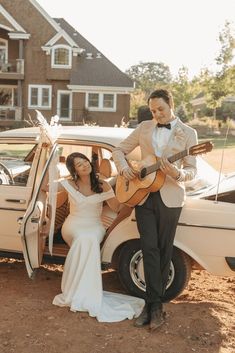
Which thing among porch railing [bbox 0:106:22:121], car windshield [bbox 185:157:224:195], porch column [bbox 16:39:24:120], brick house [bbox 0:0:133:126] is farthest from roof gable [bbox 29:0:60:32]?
car windshield [bbox 185:157:224:195]

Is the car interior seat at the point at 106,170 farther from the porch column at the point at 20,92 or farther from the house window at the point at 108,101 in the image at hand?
the house window at the point at 108,101

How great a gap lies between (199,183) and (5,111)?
34661 millimetres

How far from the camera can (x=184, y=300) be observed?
543 cm

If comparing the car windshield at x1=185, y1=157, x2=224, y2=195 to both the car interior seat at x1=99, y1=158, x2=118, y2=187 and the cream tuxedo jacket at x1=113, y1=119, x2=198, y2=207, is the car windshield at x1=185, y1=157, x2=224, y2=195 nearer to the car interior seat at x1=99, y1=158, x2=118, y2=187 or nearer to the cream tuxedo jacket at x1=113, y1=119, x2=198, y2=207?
the cream tuxedo jacket at x1=113, y1=119, x2=198, y2=207

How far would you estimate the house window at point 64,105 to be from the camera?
39.7 meters

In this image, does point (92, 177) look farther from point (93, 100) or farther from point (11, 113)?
point (93, 100)

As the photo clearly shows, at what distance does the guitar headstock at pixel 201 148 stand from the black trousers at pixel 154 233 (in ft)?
1.65

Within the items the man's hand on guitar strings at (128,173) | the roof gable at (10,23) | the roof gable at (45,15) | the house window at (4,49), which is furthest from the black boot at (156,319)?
the house window at (4,49)

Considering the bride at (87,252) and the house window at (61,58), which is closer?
the bride at (87,252)

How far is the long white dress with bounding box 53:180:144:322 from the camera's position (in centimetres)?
500

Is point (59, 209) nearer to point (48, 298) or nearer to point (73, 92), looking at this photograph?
point (48, 298)

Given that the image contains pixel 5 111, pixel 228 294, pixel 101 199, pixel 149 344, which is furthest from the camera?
pixel 5 111

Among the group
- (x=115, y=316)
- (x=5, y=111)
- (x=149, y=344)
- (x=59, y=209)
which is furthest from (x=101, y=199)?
(x=5, y=111)

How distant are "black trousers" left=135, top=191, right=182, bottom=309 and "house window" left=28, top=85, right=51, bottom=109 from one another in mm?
35890
